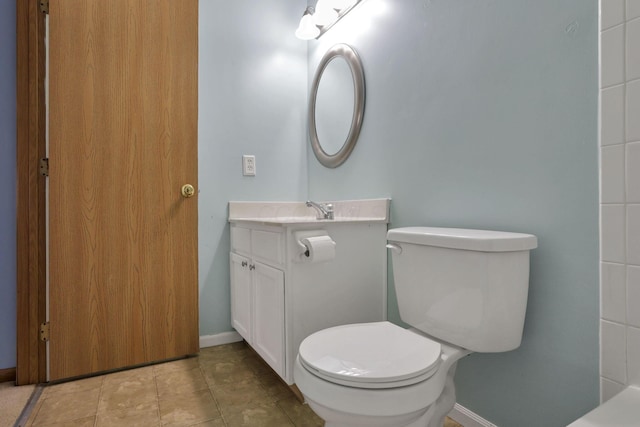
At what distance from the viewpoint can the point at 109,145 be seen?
1.75 metres

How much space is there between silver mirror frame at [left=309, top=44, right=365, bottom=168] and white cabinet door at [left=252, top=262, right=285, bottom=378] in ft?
2.43

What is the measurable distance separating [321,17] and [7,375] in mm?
2376

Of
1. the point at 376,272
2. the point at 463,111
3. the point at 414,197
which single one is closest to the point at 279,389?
the point at 376,272

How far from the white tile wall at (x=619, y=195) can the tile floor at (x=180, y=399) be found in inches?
27.1

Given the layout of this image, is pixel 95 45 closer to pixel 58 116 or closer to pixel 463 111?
pixel 58 116

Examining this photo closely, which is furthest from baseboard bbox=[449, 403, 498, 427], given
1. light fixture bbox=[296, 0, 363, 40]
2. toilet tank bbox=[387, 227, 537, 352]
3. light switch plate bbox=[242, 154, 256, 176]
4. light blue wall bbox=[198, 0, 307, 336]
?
light fixture bbox=[296, 0, 363, 40]

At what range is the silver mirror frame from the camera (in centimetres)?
177

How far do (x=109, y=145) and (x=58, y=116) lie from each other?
24 cm

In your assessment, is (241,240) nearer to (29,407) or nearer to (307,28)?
(29,407)

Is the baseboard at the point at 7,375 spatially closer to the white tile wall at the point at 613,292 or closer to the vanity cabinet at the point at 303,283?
the vanity cabinet at the point at 303,283

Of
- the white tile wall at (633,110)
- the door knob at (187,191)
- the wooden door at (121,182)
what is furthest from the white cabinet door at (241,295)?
the white tile wall at (633,110)

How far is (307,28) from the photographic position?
6.81 feet

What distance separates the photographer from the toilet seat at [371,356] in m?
0.85

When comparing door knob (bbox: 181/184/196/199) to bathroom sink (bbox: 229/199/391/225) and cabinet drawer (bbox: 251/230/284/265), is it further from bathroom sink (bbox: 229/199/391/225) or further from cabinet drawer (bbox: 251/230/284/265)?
cabinet drawer (bbox: 251/230/284/265)
